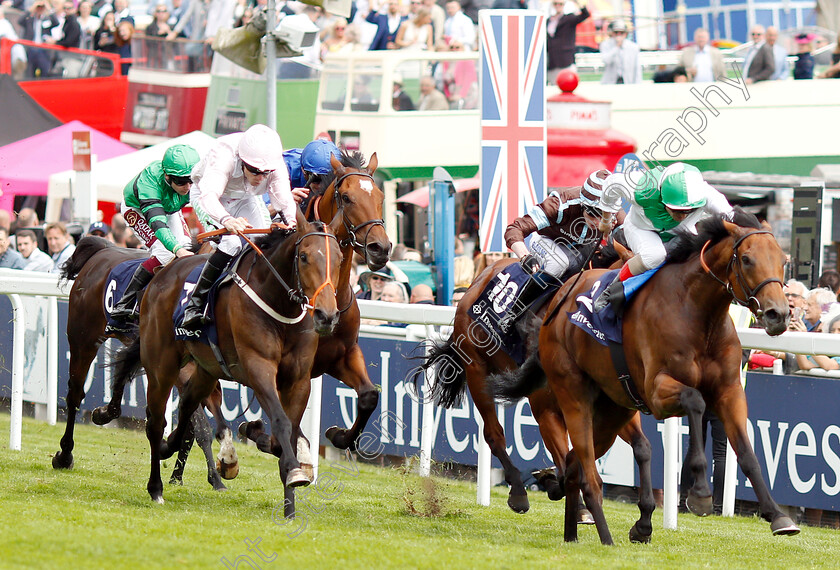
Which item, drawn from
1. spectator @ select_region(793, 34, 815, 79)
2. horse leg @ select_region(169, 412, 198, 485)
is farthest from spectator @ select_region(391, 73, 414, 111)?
horse leg @ select_region(169, 412, 198, 485)

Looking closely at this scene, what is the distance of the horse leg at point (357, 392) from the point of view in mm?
6359

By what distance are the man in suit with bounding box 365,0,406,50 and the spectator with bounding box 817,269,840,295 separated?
729cm

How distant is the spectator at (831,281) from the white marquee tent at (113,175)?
6.89 metres

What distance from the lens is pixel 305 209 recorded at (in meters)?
6.95

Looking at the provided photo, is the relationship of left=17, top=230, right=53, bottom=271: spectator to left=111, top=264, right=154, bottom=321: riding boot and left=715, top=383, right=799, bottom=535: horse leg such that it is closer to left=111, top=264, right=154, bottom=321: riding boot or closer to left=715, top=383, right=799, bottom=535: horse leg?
left=111, top=264, right=154, bottom=321: riding boot

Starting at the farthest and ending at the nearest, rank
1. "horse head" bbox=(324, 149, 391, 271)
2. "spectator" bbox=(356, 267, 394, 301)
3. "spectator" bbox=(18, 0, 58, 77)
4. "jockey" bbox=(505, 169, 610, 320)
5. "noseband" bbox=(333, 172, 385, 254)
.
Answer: "spectator" bbox=(18, 0, 58, 77) < "spectator" bbox=(356, 267, 394, 301) < "jockey" bbox=(505, 169, 610, 320) < "noseband" bbox=(333, 172, 385, 254) < "horse head" bbox=(324, 149, 391, 271)

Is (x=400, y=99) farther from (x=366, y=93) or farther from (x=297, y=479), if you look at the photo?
(x=297, y=479)

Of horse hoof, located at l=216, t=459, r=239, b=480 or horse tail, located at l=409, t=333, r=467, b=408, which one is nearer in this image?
horse hoof, located at l=216, t=459, r=239, b=480

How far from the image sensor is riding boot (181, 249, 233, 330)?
6.27m

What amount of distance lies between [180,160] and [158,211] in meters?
0.32

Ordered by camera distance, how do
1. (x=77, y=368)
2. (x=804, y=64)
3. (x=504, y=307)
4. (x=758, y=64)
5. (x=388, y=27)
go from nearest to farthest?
(x=504, y=307), (x=77, y=368), (x=758, y=64), (x=804, y=64), (x=388, y=27)

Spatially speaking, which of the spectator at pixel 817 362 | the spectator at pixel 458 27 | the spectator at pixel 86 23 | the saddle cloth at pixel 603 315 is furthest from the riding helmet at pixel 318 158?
the spectator at pixel 86 23

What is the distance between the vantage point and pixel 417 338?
8406mm

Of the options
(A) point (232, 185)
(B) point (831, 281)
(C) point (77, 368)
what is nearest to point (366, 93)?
(B) point (831, 281)
